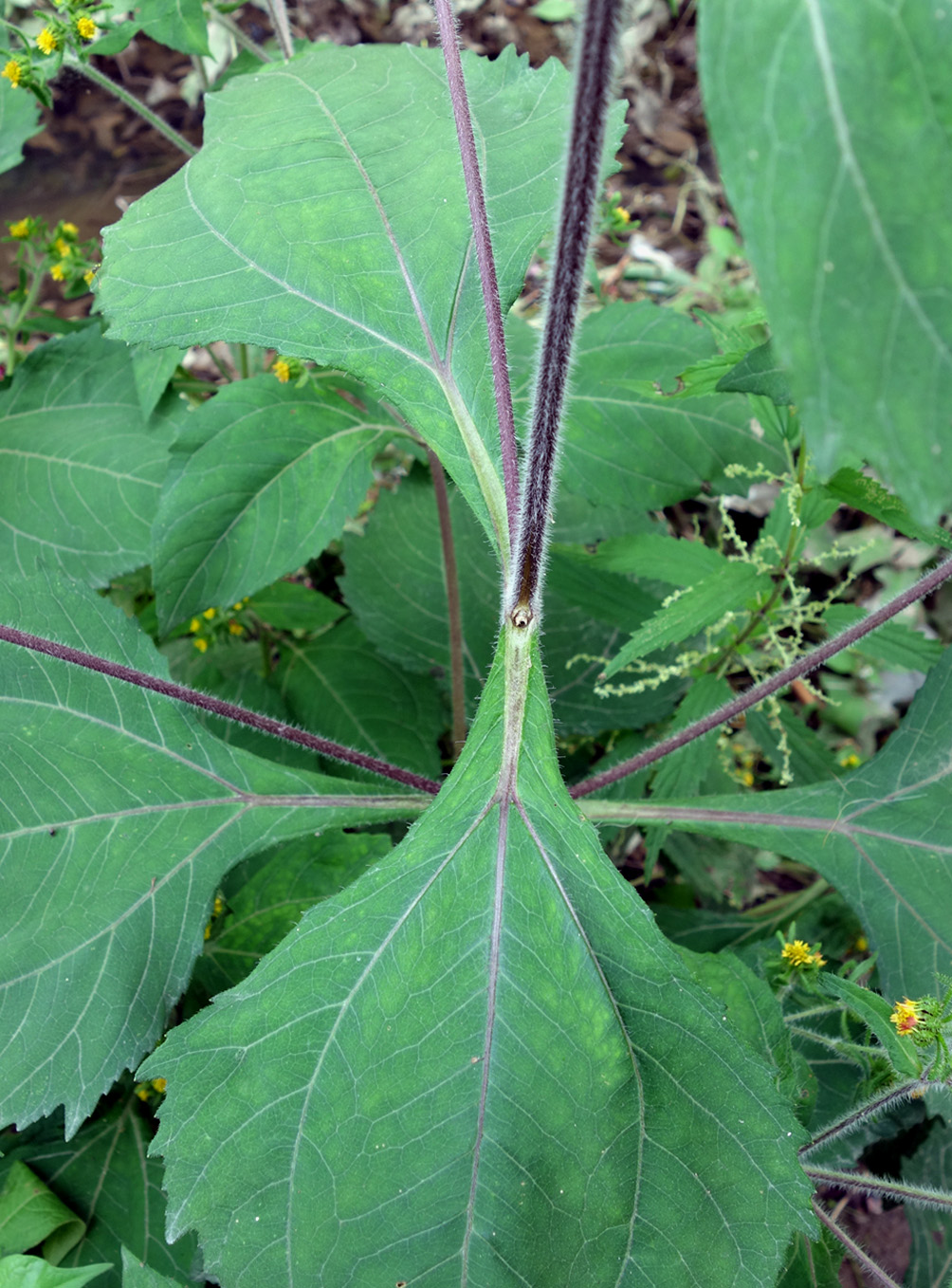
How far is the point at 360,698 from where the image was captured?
2010mm

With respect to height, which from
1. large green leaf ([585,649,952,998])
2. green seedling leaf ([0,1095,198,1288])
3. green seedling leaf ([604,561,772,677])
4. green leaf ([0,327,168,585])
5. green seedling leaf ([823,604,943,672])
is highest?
green leaf ([0,327,168,585])

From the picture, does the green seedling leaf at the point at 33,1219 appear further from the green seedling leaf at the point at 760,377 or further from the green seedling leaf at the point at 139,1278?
the green seedling leaf at the point at 760,377

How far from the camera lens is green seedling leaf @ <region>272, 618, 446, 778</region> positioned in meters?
1.94

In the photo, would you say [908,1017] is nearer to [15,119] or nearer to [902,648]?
[902,648]

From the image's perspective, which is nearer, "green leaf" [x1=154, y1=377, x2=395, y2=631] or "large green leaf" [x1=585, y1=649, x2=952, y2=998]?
"large green leaf" [x1=585, y1=649, x2=952, y2=998]

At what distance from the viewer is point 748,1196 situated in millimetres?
969

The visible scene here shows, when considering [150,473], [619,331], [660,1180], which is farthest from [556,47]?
[660,1180]

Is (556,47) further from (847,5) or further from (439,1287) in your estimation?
(439,1287)

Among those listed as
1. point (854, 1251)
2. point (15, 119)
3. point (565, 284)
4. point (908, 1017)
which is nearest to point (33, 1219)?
point (854, 1251)

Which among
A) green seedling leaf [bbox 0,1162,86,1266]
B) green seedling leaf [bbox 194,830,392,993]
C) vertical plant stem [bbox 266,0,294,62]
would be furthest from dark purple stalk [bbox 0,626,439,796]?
vertical plant stem [bbox 266,0,294,62]

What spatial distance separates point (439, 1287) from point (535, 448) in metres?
0.89

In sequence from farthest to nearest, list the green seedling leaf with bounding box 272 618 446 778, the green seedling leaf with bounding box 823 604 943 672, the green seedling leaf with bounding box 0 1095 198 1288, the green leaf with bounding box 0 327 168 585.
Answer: the green seedling leaf with bounding box 272 618 446 778 < the green leaf with bounding box 0 327 168 585 < the green seedling leaf with bounding box 823 604 943 672 < the green seedling leaf with bounding box 0 1095 198 1288

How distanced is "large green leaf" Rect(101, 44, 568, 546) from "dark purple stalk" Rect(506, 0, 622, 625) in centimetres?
25

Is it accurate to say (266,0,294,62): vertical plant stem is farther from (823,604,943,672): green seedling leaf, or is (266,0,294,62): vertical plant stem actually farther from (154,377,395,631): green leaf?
(823,604,943,672): green seedling leaf
